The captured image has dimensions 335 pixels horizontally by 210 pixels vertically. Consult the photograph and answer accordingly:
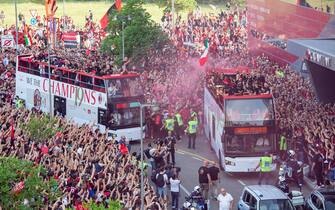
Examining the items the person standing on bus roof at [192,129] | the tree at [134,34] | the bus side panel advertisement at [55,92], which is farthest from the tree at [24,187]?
the tree at [134,34]

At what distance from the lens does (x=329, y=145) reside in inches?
995

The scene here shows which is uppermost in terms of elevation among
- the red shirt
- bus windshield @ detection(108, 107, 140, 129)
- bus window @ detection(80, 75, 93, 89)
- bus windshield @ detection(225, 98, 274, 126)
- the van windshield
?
bus windshield @ detection(225, 98, 274, 126)

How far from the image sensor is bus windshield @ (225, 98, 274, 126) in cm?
2609

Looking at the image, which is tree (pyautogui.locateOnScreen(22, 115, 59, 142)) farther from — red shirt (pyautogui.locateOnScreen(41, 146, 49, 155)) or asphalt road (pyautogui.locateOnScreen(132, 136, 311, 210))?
asphalt road (pyautogui.locateOnScreen(132, 136, 311, 210))

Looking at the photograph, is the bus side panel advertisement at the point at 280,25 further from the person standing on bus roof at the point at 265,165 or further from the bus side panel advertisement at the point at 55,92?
the person standing on bus roof at the point at 265,165

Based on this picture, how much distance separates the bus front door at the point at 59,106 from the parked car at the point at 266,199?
15923 millimetres

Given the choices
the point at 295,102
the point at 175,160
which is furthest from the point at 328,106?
the point at 175,160

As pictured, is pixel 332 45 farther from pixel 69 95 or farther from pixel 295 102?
pixel 69 95

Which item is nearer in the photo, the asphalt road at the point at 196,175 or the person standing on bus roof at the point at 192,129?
the asphalt road at the point at 196,175

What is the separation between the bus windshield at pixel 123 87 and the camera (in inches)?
1241

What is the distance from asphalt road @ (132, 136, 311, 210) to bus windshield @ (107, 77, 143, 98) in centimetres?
228

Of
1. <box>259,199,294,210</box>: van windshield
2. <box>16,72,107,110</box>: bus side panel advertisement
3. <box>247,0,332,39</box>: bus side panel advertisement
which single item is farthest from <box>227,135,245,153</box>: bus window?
<box>247,0,332,39</box>: bus side panel advertisement

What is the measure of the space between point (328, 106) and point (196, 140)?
566 centimetres

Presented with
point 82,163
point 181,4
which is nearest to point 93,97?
point 82,163
